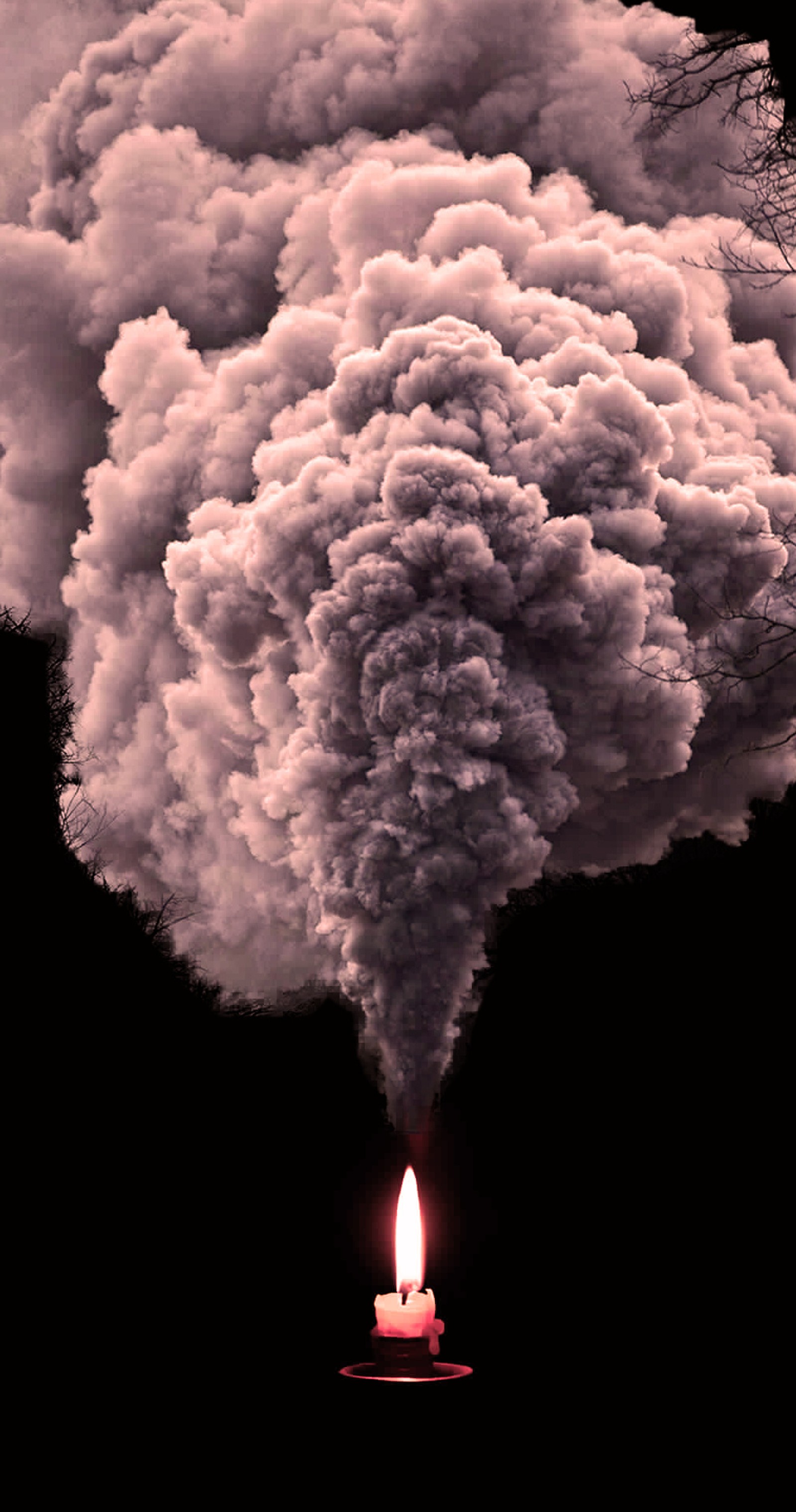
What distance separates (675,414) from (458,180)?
9.12 metres

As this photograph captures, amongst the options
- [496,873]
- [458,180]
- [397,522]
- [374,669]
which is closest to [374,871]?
[496,873]

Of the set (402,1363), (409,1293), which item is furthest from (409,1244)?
(402,1363)

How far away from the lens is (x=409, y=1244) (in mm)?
2738

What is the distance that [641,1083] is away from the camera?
1759 cm

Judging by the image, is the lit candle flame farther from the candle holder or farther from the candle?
the candle holder

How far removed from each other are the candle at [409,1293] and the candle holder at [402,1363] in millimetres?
15

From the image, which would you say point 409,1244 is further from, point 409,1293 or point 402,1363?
point 402,1363

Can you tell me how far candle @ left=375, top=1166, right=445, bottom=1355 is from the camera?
8.53 ft

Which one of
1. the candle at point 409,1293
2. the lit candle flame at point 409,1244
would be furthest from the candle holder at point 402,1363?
the lit candle flame at point 409,1244

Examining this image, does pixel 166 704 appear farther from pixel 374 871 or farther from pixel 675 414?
pixel 675 414

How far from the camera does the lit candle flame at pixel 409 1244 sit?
271cm

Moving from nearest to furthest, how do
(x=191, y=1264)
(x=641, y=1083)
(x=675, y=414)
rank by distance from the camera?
(x=191, y=1264)
(x=641, y=1083)
(x=675, y=414)

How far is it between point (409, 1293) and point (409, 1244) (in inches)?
3.9

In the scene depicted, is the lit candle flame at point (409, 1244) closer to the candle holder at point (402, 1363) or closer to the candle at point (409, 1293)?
the candle at point (409, 1293)
